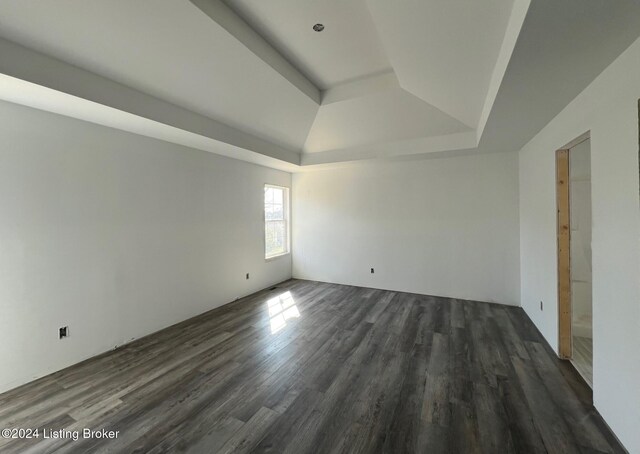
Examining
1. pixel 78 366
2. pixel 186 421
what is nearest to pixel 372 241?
pixel 186 421

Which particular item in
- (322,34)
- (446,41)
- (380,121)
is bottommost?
(446,41)

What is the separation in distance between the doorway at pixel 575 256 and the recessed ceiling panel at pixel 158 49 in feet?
10.5

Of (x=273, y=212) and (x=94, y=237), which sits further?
(x=273, y=212)

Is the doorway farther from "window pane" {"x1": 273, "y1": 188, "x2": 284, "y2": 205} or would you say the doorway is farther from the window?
"window pane" {"x1": 273, "y1": 188, "x2": 284, "y2": 205}

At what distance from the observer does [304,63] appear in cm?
323

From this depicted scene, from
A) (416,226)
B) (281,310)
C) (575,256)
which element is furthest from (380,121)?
(281,310)

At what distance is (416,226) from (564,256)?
91.5 inches

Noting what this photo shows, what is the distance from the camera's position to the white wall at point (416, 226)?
165 inches

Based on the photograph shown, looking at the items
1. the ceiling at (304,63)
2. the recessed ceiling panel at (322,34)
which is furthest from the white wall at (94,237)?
the recessed ceiling panel at (322,34)

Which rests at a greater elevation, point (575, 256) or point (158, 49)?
point (158, 49)

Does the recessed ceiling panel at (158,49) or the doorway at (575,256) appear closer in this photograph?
the recessed ceiling panel at (158,49)

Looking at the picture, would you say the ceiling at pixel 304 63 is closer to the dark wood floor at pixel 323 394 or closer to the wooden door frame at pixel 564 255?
the wooden door frame at pixel 564 255

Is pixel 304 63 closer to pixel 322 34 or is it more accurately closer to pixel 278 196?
pixel 322 34

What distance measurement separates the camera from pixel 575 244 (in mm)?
3201
